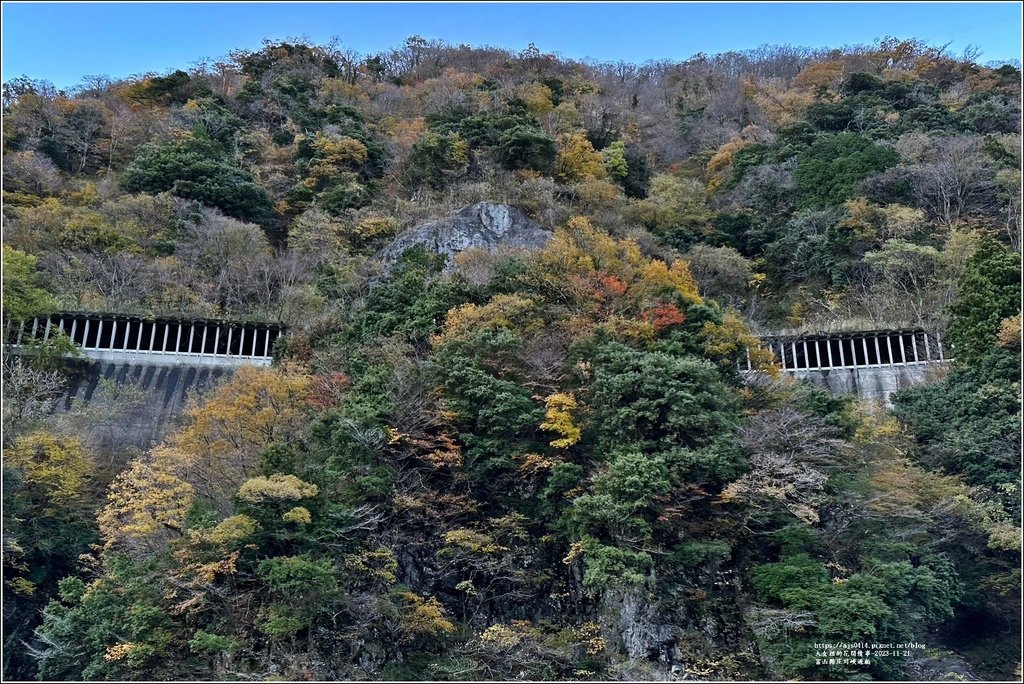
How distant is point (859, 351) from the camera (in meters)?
28.0

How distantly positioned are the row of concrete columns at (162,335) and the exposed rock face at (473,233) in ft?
18.5

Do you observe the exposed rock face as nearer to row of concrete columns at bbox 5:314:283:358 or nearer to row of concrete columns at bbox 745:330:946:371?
row of concrete columns at bbox 5:314:283:358

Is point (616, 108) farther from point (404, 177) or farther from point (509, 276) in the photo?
point (509, 276)

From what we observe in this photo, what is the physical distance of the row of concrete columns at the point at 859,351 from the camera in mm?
27203

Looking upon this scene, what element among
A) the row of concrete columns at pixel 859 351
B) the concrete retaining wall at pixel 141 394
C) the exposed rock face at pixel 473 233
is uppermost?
the exposed rock face at pixel 473 233

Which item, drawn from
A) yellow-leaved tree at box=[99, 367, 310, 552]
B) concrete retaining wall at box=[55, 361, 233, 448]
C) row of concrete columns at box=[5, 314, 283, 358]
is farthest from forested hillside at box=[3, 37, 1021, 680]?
concrete retaining wall at box=[55, 361, 233, 448]

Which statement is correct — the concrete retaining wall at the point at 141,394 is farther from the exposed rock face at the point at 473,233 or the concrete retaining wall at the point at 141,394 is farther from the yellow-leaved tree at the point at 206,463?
the exposed rock face at the point at 473,233

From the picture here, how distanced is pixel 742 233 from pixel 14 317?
1133 inches

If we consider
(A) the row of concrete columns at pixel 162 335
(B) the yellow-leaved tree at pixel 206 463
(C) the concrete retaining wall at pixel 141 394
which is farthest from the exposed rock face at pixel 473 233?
(B) the yellow-leaved tree at pixel 206 463

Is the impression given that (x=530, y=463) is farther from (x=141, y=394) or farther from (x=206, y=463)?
(x=141, y=394)

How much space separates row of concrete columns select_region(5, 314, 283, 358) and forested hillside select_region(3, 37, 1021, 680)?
0.73m

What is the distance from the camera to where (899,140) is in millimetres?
37250

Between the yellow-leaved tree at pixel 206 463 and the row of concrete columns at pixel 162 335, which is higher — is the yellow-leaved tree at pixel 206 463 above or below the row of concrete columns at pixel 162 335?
below

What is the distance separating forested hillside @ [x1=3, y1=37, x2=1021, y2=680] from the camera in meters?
17.8
